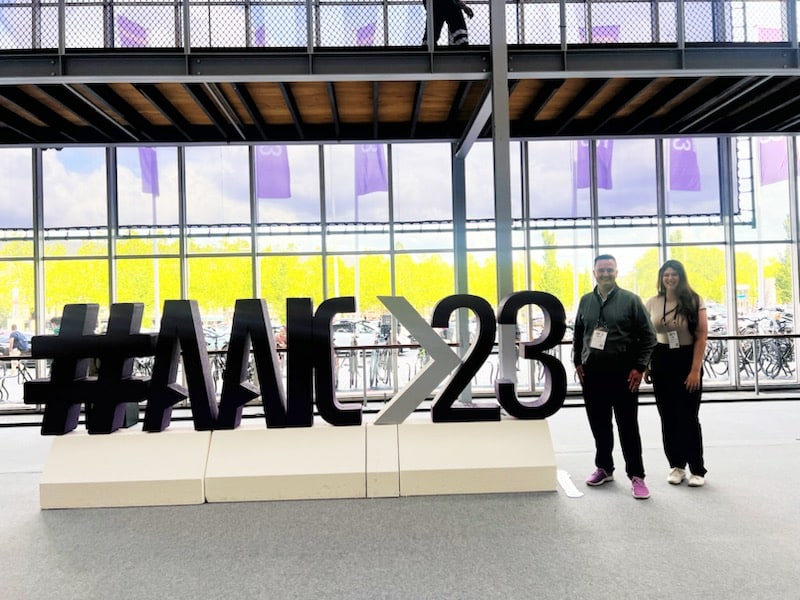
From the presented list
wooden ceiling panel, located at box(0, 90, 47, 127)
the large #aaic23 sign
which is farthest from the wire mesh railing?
the large #aaic23 sign

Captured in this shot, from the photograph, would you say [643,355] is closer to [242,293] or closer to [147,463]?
[147,463]

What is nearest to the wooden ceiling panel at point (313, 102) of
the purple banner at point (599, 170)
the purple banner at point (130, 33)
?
the purple banner at point (130, 33)

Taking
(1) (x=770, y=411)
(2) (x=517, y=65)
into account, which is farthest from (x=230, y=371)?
(1) (x=770, y=411)

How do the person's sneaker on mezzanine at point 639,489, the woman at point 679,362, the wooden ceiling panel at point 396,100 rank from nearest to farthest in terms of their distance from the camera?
the person's sneaker on mezzanine at point 639,489 < the woman at point 679,362 < the wooden ceiling panel at point 396,100

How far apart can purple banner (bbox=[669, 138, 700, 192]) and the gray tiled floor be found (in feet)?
22.0

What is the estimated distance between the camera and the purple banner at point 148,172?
33.2 ft

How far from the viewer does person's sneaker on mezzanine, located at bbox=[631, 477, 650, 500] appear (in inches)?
166

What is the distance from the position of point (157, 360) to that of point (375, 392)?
533 centimetres

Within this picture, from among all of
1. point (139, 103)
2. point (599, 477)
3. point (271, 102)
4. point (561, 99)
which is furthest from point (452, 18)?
point (599, 477)

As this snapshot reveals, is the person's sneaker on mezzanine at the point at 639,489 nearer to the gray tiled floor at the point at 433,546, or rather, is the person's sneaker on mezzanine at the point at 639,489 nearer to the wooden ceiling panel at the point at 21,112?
the gray tiled floor at the point at 433,546

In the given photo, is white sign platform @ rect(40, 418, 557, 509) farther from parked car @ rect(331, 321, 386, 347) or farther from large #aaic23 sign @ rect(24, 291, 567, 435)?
parked car @ rect(331, 321, 386, 347)

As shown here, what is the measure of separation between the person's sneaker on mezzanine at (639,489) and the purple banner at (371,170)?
23.1 ft

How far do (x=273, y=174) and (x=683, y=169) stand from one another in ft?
23.3

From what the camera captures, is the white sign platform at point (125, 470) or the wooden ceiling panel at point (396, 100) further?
the wooden ceiling panel at point (396, 100)
